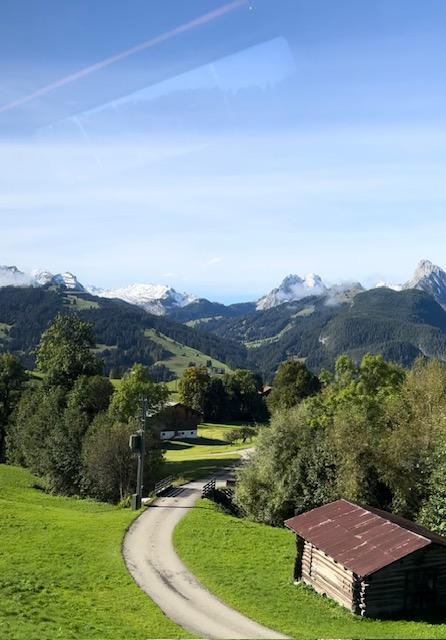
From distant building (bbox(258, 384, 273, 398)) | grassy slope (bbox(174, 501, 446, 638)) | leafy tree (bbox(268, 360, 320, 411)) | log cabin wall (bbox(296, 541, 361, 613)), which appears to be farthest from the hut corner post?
distant building (bbox(258, 384, 273, 398))

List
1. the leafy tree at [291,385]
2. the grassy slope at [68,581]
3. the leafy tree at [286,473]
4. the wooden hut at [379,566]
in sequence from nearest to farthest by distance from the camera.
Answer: the grassy slope at [68,581] < the wooden hut at [379,566] < the leafy tree at [286,473] < the leafy tree at [291,385]

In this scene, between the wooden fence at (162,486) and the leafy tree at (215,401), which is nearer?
the wooden fence at (162,486)

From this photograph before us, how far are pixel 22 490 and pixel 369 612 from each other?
139 ft

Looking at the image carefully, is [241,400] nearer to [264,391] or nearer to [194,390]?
[194,390]

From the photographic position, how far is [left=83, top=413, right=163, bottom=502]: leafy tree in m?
58.1

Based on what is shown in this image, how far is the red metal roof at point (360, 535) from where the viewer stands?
27.2 metres

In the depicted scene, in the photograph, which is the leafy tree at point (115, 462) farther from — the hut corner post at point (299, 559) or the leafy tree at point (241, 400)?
the leafy tree at point (241, 400)

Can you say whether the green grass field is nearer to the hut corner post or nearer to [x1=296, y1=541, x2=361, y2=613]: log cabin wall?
the hut corner post

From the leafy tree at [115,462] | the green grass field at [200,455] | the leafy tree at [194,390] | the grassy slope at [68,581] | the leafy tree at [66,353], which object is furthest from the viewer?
the leafy tree at [194,390]

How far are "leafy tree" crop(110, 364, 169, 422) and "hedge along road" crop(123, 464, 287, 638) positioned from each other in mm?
25573

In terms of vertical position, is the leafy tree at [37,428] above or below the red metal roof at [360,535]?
below

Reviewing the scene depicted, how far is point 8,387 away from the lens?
93.7m

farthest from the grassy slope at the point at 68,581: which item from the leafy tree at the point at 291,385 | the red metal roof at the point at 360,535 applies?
the leafy tree at the point at 291,385

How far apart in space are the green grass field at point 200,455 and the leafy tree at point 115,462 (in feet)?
20.4
